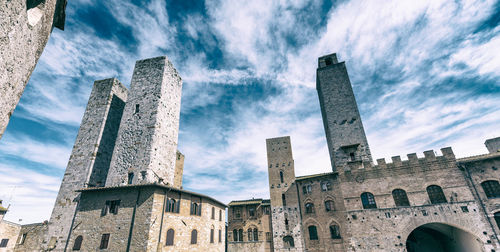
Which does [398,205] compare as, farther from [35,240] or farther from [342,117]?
[35,240]

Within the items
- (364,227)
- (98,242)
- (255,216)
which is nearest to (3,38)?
(98,242)

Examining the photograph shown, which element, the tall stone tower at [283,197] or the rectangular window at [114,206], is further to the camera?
the tall stone tower at [283,197]

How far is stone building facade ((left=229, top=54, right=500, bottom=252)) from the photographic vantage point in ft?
60.0

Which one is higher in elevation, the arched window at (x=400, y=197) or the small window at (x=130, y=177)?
the small window at (x=130, y=177)

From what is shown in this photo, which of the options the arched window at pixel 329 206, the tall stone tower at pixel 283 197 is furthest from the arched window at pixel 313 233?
the arched window at pixel 329 206

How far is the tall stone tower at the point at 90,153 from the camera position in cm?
1675

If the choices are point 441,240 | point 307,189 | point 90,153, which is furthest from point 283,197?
point 90,153

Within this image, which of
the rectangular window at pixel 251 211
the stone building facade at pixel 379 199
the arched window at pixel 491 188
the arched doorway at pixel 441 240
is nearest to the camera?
the arched window at pixel 491 188

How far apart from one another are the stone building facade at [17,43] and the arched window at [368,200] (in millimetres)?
26392

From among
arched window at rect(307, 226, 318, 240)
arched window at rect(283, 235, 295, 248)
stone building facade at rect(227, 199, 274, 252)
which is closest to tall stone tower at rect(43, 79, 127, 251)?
stone building facade at rect(227, 199, 274, 252)

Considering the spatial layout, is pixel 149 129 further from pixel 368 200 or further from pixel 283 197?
pixel 368 200

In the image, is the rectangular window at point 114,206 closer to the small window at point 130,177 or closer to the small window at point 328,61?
the small window at point 130,177

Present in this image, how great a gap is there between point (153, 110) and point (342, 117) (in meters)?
23.7

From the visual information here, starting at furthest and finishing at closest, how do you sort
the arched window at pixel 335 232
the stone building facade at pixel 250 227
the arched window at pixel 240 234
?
the arched window at pixel 240 234 → the stone building facade at pixel 250 227 → the arched window at pixel 335 232
